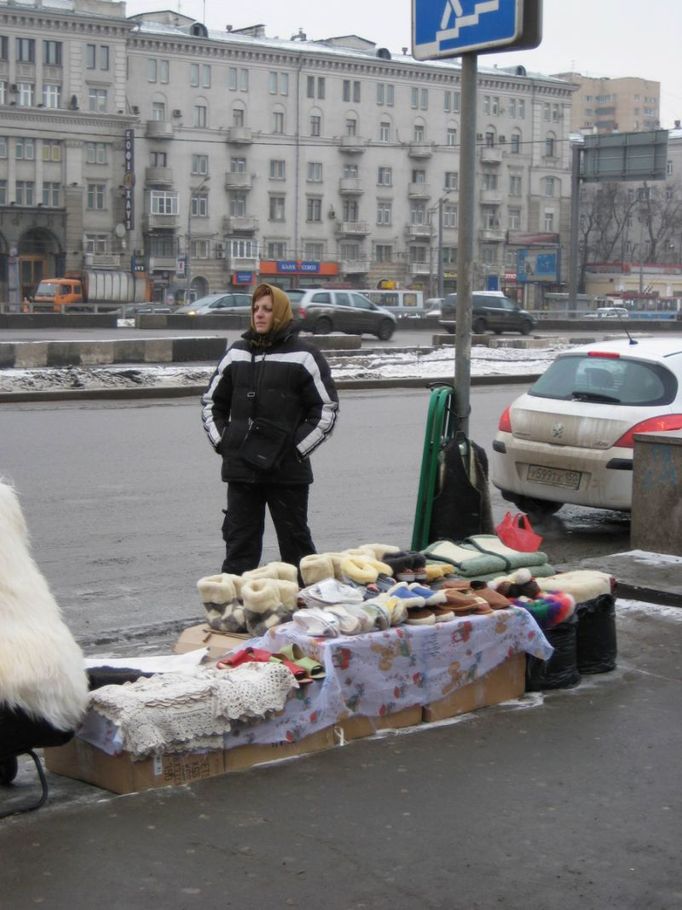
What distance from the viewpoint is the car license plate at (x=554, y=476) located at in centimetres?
988

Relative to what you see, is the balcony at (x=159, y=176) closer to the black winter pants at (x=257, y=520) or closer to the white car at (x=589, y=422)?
the white car at (x=589, y=422)

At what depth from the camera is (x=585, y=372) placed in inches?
408

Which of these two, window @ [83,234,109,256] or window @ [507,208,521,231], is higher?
window @ [507,208,521,231]

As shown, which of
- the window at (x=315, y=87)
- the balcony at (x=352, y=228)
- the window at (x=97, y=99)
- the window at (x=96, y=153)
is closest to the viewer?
the window at (x=96, y=153)

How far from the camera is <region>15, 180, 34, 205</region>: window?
80.2 m

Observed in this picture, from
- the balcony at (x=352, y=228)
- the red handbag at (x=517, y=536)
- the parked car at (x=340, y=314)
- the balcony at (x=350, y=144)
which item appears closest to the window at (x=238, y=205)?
the balcony at (x=352, y=228)

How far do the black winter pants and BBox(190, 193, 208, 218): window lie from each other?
268 ft

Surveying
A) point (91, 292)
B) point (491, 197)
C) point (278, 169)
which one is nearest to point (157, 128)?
point (278, 169)

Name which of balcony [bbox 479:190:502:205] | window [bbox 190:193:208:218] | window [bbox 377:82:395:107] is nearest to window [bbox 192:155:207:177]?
window [bbox 190:193:208:218]

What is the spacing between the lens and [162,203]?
278ft

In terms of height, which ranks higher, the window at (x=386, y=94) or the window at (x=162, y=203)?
the window at (x=386, y=94)

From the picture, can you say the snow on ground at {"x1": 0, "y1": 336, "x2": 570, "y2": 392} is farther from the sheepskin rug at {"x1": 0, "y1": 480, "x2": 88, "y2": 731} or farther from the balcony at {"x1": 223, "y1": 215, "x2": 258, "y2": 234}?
the balcony at {"x1": 223, "y1": 215, "x2": 258, "y2": 234}

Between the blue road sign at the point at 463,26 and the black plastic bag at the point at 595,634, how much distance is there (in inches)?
108

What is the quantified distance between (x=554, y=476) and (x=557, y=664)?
4414 millimetres
